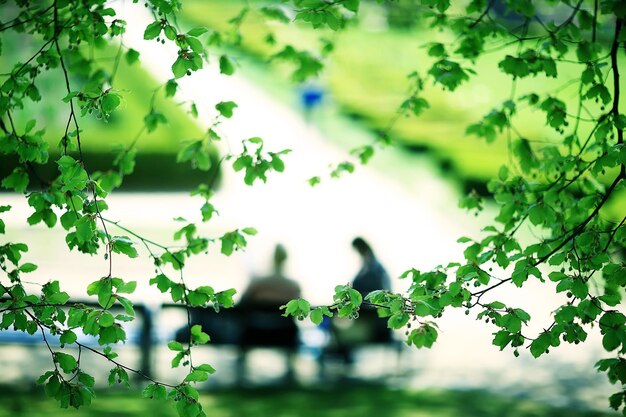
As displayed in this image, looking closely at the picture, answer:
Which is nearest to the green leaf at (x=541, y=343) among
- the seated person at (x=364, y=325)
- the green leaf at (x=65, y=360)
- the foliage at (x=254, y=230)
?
the foliage at (x=254, y=230)

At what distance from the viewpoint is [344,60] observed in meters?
27.3

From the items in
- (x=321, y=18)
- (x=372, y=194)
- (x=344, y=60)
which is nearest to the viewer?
(x=321, y=18)

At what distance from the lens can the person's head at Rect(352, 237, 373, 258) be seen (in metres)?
7.66

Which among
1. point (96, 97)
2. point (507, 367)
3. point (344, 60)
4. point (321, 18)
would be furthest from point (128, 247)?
point (344, 60)

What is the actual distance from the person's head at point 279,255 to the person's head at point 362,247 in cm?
66

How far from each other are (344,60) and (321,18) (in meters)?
24.3

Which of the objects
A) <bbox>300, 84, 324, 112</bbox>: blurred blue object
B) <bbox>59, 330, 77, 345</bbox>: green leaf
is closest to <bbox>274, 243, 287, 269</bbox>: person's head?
<bbox>59, 330, 77, 345</bbox>: green leaf

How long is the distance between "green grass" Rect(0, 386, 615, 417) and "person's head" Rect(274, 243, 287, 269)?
1.16 meters

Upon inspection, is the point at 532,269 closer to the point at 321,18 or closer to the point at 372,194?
the point at 321,18

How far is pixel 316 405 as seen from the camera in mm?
6859

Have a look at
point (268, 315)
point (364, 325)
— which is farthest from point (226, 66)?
point (364, 325)

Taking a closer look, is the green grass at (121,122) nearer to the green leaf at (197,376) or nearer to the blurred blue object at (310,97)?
the blurred blue object at (310,97)

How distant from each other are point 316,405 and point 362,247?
157cm

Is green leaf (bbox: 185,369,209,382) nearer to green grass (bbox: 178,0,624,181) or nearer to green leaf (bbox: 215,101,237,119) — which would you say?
green leaf (bbox: 215,101,237,119)
